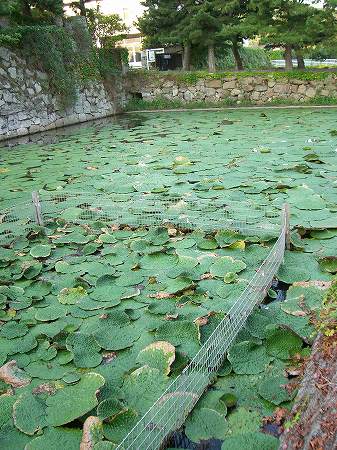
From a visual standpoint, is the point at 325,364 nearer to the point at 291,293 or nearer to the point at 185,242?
the point at 291,293

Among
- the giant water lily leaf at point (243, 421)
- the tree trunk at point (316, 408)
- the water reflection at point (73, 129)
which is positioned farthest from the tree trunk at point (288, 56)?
the giant water lily leaf at point (243, 421)

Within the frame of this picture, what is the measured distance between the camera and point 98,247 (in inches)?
155

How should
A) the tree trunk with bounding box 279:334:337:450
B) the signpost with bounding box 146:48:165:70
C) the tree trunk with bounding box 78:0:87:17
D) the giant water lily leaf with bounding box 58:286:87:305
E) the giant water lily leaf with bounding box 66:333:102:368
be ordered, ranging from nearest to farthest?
1. the tree trunk with bounding box 279:334:337:450
2. the giant water lily leaf with bounding box 66:333:102:368
3. the giant water lily leaf with bounding box 58:286:87:305
4. the tree trunk with bounding box 78:0:87:17
5. the signpost with bounding box 146:48:165:70

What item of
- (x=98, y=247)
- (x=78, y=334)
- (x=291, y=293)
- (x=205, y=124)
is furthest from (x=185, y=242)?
(x=205, y=124)

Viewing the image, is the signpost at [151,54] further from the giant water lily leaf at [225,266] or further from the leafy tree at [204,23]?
the giant water lily leaf at [225,266]

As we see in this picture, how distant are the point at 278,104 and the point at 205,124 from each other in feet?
10.5

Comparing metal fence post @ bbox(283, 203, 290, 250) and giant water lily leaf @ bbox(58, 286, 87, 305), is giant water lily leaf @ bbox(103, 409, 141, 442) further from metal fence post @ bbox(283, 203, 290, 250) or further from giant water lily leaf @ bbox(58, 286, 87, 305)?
metal fence post @ bbox(283, 203, 290, 250)

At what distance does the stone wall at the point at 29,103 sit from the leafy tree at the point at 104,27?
212 cm

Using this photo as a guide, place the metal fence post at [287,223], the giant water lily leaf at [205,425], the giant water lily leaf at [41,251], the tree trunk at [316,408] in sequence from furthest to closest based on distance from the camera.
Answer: the giant water lily leaf at [41,251]
the metal fence post at [287,223]
the giant water lily leaf at [205,425]
the tree trunk at [316,408]

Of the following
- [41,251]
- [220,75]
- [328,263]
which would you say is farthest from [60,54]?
[328,263]

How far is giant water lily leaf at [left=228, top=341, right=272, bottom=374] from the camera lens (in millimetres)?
2343

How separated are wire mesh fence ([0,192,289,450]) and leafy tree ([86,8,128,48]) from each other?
10.3m

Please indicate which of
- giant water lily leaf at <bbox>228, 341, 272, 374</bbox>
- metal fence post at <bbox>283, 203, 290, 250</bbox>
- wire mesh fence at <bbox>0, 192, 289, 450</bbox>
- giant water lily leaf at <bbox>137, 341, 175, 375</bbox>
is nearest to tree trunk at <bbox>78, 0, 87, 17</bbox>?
wire mesh fence at <bbox>0, 192, 289, 450</bbox>

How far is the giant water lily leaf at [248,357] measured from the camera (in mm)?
2343
